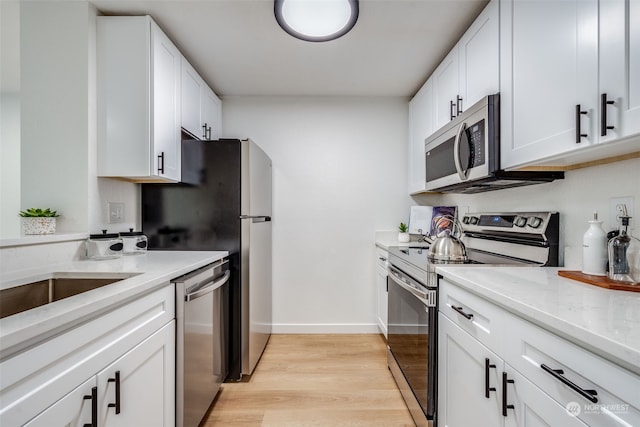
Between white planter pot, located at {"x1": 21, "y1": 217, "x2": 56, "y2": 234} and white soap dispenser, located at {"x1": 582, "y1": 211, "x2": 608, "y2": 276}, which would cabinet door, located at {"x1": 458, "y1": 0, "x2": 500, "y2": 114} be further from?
white planter pot, located at {"x1": 21, "y1": 217, "x2": 56, "y2": 234}

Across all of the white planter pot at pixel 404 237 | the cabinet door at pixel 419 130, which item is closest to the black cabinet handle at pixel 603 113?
the cabinet door at pixel 419 130

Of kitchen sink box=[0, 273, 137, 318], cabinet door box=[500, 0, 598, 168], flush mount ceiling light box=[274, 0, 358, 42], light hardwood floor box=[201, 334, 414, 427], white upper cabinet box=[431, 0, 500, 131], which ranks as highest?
flush mount ceiling light box=[274, 0, 358, 42]

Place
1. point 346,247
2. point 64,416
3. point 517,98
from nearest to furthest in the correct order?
point 64,416, point 517,98, point 346,247

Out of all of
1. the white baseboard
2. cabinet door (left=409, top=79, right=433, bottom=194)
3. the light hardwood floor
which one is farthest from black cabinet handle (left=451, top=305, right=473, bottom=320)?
the white baseboard

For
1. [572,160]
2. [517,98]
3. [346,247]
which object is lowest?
[346,247]

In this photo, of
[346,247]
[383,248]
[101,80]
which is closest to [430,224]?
[383,248]

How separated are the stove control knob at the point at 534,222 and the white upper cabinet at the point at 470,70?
2.22ft

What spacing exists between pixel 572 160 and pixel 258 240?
1936mm

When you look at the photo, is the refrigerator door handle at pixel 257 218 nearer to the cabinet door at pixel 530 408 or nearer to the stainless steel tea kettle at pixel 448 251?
the stainless steel tea kettle at pixel 448 251

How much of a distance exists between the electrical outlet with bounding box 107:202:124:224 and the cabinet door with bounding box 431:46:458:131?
88.2 inches

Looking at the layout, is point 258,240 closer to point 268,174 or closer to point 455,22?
point 268,174

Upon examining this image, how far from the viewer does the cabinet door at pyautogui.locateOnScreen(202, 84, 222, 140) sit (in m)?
2.63

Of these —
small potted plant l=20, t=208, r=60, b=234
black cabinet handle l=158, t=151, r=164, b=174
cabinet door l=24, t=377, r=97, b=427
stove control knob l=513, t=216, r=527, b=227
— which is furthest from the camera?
black cabinet handle l=158, t=151, r=164, b=174

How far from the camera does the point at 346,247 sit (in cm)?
307
